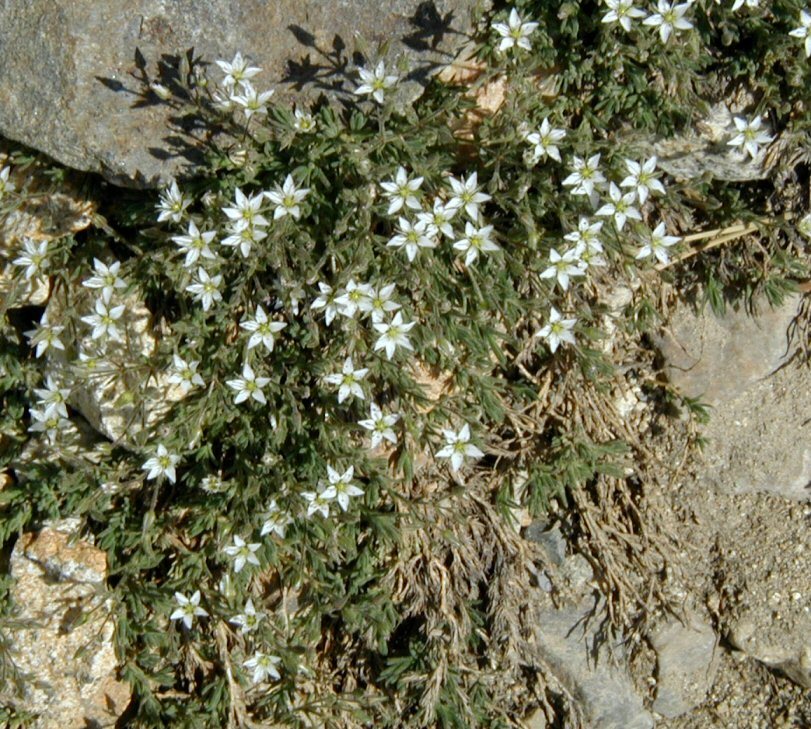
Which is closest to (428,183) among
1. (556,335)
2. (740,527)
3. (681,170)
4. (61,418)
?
(556,335)

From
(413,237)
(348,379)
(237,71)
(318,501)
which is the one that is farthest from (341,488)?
(237,71)

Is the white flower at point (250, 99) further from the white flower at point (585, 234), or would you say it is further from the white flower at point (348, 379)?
the white flower at point (585, 234)

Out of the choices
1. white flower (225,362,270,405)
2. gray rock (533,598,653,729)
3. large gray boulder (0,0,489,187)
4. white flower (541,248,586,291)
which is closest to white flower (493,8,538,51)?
large gray boulder (0,0,489,187)

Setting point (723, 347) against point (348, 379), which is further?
point (723, 347)

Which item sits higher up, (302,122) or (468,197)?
(302,122)

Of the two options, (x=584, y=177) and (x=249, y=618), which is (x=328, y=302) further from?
(x=249, y=618)

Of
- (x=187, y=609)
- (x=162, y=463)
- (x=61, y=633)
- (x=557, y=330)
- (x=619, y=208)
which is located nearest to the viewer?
(x=619, y=208)

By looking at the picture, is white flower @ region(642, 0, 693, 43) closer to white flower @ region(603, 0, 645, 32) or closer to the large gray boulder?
white flower @ region(603, 0, 645, 32)

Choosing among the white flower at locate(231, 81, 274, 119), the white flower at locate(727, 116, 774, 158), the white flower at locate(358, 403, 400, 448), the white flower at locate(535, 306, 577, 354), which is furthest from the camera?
the white flower at locate(535, 306, 577, 354)
